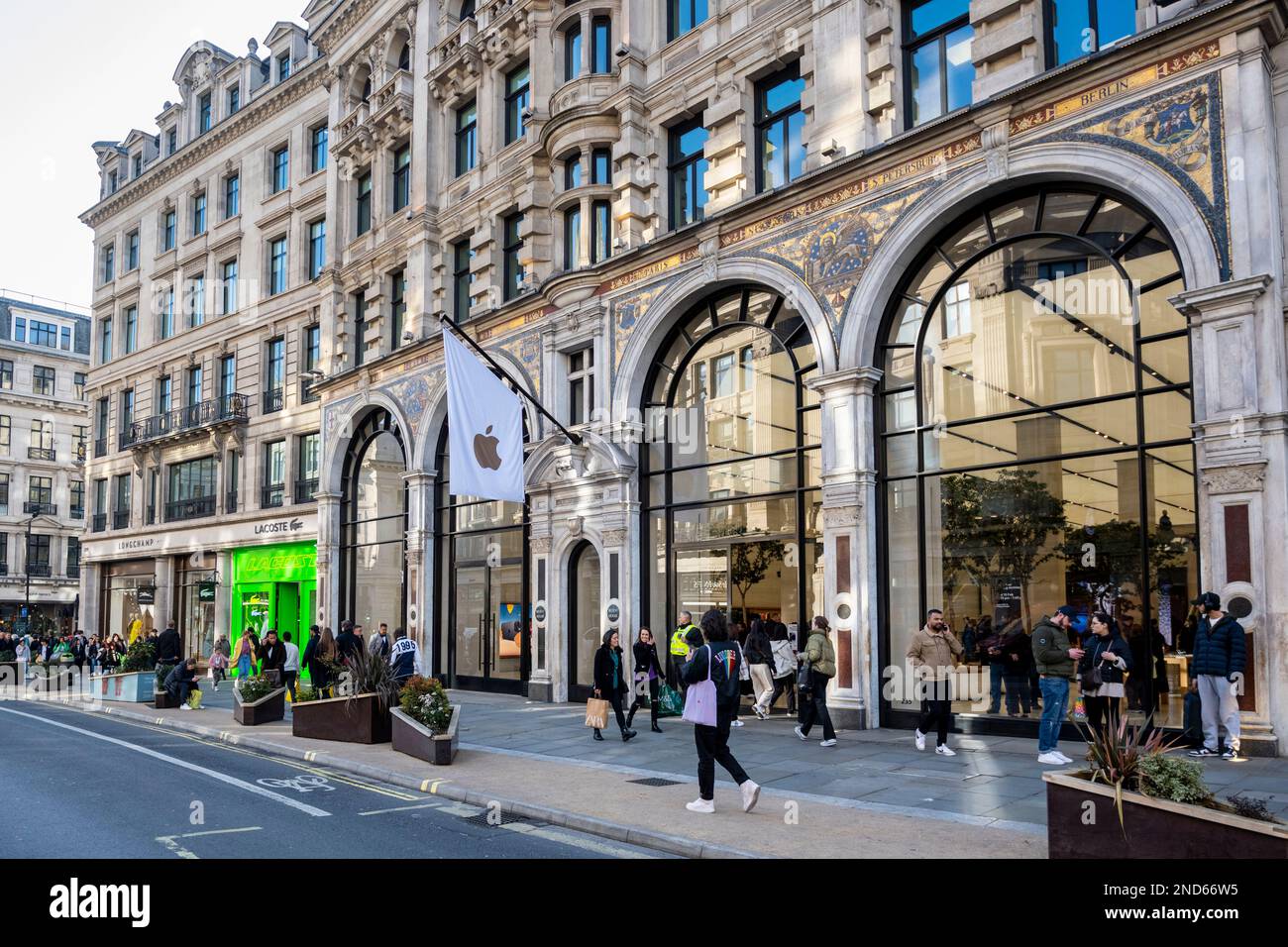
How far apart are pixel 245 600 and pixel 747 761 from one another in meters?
25.6

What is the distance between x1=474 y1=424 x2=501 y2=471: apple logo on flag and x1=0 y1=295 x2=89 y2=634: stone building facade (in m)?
49.9

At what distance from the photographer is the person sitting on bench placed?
2098 cm

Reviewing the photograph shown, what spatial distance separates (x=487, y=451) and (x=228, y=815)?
9639 mm

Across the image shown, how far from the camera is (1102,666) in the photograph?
1163 centimetres

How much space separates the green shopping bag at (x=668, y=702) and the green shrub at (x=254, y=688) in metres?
7.07

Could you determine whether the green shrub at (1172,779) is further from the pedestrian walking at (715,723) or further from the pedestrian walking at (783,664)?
the pedestrian walking at (783,664)

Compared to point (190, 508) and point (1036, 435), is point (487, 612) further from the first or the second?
point (190, 508)

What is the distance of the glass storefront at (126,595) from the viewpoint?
124 feet

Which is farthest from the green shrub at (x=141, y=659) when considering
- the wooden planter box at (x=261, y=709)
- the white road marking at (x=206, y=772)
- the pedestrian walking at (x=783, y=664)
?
the pedestrian walking at (x=783, y=664)

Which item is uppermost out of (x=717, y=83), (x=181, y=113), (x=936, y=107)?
(x=181, y=113)

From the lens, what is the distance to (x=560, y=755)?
13445 mm
